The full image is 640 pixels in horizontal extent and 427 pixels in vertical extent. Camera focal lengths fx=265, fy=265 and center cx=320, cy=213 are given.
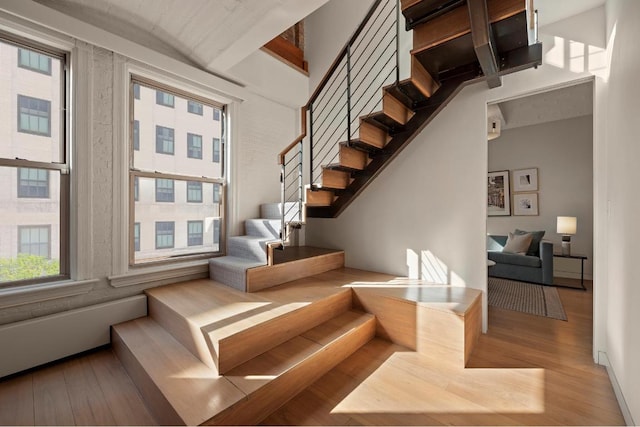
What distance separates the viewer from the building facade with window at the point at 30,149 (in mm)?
2094

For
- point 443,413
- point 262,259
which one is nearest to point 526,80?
point 443,413

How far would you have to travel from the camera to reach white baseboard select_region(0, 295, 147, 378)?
1956 millimetres

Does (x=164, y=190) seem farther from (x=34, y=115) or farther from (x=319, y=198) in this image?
(x=319, y=198)

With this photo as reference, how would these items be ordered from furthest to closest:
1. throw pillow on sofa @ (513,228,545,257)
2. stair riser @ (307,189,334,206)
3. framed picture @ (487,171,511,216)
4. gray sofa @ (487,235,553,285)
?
framed picture @ (487,171,511,216)
throw pillow on sofa @ (513,228,545,257)
gray sofa @ (487,235,553,285)
stair riser @ (307,189,334,206)

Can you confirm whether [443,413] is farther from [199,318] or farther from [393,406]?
[199,318]

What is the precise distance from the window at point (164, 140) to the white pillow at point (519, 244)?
18.2 feet

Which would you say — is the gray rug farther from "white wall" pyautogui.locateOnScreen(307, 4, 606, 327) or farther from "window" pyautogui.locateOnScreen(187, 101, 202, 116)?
"window" pyautogui.locateOnScreen(187, 101, 202, 116)

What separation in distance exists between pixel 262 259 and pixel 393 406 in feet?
5.80

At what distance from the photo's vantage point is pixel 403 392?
1.77 meters

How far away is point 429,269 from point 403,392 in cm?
148

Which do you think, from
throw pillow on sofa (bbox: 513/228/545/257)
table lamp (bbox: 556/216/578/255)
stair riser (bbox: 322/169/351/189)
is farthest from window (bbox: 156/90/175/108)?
table lamp (bbox: 556/216/578/255)

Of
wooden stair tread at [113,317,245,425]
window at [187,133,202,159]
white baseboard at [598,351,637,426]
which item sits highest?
window at [187,133,202,159]

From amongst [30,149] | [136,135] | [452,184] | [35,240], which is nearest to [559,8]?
[452,184]

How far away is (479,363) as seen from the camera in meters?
2.10
